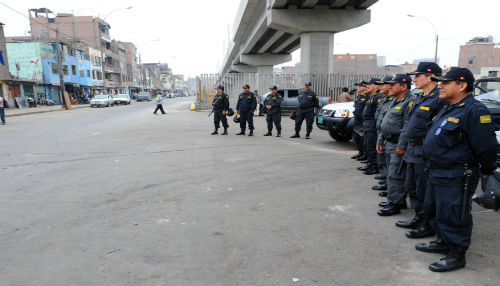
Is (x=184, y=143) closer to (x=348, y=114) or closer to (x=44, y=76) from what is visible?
(x=348, y=114)

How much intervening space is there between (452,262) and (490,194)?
0.87 metres

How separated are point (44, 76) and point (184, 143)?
39178 mm

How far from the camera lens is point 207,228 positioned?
3.76 meters

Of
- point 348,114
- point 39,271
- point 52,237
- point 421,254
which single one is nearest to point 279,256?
point 421,254

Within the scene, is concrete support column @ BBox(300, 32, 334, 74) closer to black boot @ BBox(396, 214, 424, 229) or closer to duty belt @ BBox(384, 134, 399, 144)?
duty belt @ BBox(384, 134, 399, 144)

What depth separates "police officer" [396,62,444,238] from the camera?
11.6 feet

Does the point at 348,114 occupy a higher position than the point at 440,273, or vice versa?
the point at 348,114

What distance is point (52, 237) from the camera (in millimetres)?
3506

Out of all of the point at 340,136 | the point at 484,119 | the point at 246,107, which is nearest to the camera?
the point at 484,119

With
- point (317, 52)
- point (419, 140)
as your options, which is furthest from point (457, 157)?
point (317, 52)

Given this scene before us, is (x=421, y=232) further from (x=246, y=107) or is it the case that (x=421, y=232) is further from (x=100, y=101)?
(x=100, y=101)

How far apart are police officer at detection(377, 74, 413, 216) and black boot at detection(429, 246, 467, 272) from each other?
1240mm

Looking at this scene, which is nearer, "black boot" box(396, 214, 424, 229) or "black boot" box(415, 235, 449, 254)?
"black boot" box(415, 235, 449, 254)

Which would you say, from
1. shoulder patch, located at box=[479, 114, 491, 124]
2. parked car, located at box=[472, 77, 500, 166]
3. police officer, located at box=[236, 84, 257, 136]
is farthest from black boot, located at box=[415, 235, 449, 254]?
police officer, located at box=[236, 84, 257, 136]
